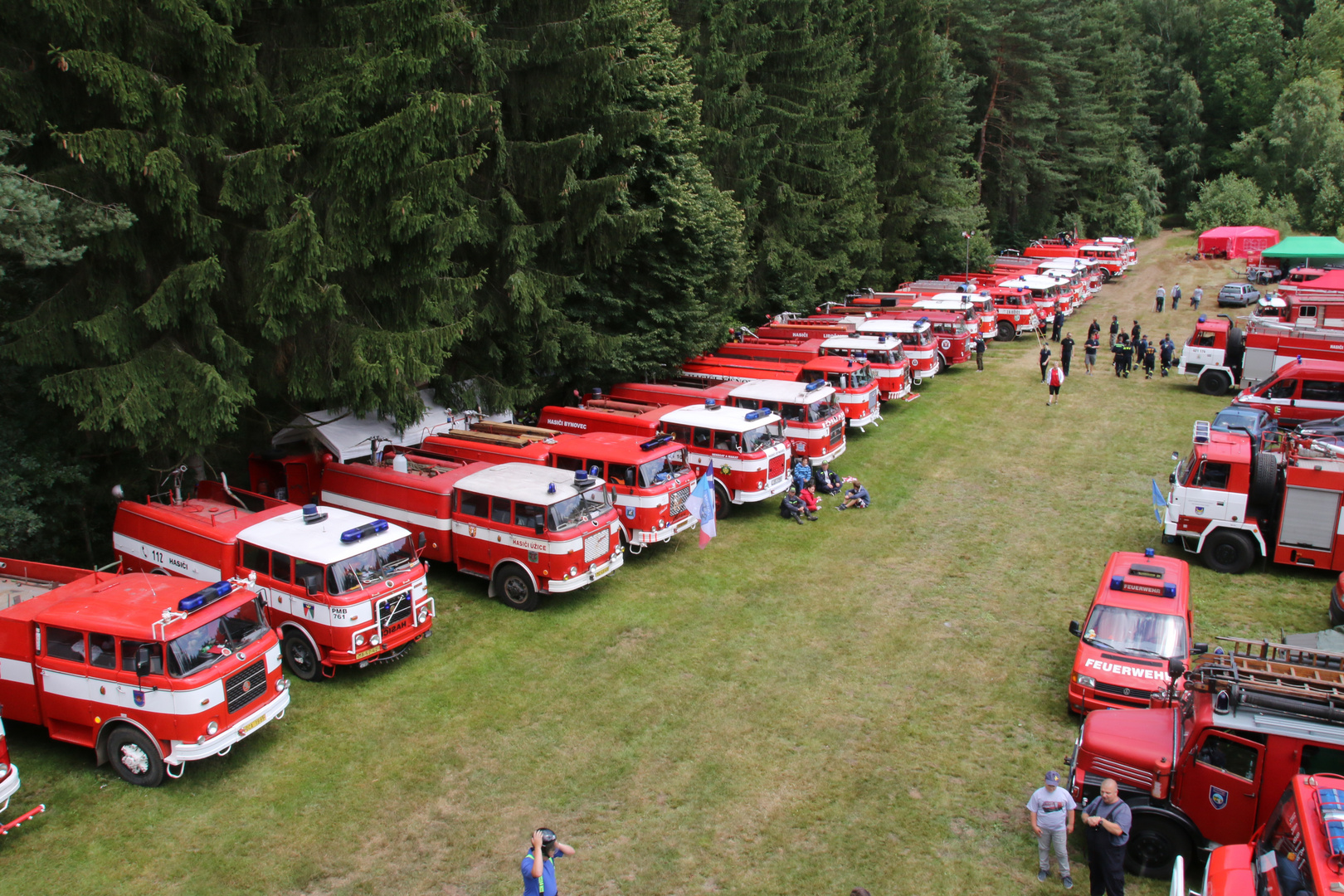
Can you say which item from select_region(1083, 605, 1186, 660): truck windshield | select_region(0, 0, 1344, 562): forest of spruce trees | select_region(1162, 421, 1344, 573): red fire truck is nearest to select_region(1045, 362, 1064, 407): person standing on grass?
select_region(0, 0, 1344, 562): forest of spruce trees

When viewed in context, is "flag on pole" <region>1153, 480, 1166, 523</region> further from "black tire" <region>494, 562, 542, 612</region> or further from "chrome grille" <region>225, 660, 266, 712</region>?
"chrome grille" <region>225, 660, 266, 712</region>

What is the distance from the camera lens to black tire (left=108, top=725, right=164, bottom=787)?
35.8 feet

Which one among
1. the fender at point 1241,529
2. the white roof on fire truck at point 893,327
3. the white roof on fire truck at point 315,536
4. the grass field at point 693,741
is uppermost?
the white roof on fire truck at point 893,327

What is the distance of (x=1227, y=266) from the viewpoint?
5828 cm

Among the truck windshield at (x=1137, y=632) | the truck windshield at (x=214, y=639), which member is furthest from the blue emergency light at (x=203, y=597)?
the truck windshield at (x=1137, y=632)

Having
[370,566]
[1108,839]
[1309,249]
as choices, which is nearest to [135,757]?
[370,566]

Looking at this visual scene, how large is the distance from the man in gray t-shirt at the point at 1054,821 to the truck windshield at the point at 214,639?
9.89 meters

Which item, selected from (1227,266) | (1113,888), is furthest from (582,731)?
(1227,266)

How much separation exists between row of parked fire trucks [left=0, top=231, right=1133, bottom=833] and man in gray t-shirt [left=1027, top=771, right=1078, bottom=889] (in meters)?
8.59

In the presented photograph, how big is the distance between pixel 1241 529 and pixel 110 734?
19.1 m

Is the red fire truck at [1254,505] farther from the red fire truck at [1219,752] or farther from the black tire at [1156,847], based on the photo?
the black tire at [1156,847]

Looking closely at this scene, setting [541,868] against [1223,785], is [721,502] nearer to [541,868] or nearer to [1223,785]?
[1223,785]

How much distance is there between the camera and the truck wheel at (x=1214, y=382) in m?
30.6

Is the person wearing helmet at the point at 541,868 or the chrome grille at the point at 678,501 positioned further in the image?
the chrome grille at the point at 678,501
